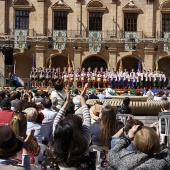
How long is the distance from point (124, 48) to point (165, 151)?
34852 millimetres

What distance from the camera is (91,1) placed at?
132ft

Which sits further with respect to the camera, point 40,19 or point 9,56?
point 40,19

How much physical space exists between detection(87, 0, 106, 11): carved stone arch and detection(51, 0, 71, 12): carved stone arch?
76.3 inches

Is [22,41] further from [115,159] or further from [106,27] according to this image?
[115,159]

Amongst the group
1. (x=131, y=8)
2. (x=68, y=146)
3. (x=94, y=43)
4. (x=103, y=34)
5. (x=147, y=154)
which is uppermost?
(x=131, y=8)

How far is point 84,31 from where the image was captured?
39.8 metres

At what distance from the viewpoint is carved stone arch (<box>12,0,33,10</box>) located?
131 ft

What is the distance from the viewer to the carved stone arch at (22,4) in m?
39.8

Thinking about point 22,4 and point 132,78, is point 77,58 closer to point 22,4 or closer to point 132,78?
point 132,78

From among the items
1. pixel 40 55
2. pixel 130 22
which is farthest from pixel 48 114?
pixel 130 22

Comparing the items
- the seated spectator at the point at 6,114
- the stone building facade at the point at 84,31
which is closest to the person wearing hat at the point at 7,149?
the seated spectator at the point at 6,114

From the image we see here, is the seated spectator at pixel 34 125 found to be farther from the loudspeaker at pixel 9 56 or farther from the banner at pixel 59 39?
the banner at pixel 59 39

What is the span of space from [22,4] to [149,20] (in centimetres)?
1171

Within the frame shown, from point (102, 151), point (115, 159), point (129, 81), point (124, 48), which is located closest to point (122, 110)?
point (102, 151)
